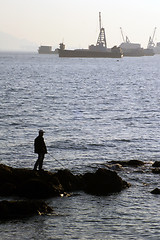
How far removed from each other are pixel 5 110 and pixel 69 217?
123 feet

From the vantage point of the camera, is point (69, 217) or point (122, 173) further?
point (122, 173)

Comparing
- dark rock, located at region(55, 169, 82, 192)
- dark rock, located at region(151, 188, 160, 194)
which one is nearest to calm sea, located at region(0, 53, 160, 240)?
dark rock, located at region(151, 188, 160, 194)

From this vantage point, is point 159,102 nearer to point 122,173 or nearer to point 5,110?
point 5,110

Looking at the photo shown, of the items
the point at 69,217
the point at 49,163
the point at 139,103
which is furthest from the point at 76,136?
the point at 139,103

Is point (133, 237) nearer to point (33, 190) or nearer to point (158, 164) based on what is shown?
point (33, 190)

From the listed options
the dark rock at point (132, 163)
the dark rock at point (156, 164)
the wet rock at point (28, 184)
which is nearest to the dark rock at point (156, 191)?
the wet rock at point (28, 184)

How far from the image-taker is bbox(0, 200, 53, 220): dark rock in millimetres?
20250

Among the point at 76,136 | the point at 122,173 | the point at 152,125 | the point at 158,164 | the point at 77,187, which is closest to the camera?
the point at 77,187

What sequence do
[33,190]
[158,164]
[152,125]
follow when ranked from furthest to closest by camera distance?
[152,125] < [158,164] < [33,190]

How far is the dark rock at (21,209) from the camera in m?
20.2

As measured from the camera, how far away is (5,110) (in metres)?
56.9

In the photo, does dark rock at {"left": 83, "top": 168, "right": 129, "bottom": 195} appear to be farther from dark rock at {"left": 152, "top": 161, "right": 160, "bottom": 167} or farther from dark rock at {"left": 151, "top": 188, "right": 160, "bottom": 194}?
dark rock at {"left": 152, "top": 161, "right": 160, "bottom": 167}

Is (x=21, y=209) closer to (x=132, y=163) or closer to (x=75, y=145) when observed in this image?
(x=132, y=163)

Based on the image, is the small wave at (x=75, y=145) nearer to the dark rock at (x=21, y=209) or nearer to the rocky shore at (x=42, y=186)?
the rocky shore at (x=42, y=186)
